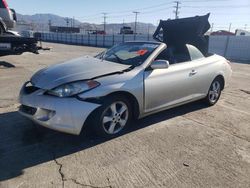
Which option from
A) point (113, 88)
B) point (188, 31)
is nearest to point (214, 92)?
point (188, 31)

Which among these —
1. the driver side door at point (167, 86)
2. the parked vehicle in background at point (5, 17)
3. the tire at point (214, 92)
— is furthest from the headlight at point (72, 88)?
the parked vehicle in background at point (5, 17)

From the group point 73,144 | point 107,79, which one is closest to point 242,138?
point 107,79

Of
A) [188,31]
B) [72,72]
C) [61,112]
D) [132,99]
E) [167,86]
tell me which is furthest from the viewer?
A: [188,31]

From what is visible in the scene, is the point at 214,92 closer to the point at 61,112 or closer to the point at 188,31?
the point at 188,31

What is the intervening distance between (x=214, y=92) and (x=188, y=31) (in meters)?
1.59

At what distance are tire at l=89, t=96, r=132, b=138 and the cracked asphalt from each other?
0.14 m

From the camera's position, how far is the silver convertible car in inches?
138

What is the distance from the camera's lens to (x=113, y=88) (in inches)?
147

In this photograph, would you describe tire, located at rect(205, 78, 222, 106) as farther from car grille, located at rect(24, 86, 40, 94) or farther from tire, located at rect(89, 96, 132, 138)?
car grille, located at rect(24, 86, 40, 94)

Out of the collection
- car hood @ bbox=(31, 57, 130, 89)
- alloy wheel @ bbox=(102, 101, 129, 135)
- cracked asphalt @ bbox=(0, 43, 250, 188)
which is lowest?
cracked asphalt @ bbox=(0, 43, 250, 188)

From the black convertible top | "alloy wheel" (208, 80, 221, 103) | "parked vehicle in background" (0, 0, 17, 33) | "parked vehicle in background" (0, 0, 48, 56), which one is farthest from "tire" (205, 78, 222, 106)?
"parked vehicle in background" (0, 0, 17, 33)

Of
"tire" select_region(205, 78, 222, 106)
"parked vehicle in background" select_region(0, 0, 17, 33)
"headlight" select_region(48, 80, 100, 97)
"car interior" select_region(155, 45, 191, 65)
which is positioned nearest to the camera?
"headlight" select_region(48, 80, 100, 97)

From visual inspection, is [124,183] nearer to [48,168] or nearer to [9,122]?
[48,168]

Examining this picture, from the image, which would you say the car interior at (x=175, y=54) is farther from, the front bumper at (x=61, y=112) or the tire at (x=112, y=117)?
the front bumper at (x=61, y=112)
